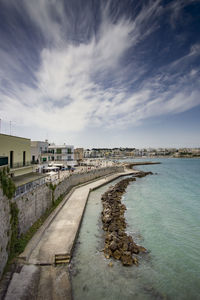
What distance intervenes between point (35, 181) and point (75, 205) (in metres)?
7.08

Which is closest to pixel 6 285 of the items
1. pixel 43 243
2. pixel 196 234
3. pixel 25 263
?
pixel 25 263

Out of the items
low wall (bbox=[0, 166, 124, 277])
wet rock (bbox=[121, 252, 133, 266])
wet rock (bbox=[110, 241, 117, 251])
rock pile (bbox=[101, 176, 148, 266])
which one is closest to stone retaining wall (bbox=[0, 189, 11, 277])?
low wall (bbox=[0, 166, 124, 277])

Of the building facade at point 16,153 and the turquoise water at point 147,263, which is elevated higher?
the building facade at point 16,153

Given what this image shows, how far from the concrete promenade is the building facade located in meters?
6.42

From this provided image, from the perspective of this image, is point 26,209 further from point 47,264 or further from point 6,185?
point 47,264

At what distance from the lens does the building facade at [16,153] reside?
15086 mm

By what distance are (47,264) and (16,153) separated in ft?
37.4

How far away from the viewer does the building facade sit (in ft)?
49.5

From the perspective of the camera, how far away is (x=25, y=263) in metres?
9.14

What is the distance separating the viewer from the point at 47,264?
932 cm

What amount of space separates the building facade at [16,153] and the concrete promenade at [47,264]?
21.1 feet

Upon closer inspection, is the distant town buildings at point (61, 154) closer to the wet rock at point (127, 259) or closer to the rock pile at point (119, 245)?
the rock pile at point (119, 245)

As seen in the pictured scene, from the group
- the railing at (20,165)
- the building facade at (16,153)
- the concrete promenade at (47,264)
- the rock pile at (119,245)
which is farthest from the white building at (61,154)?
the rock pile at (119,245)

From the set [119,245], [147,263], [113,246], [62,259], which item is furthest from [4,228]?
[147,263]
